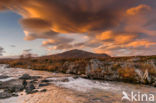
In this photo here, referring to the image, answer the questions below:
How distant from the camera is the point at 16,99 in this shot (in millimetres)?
10375

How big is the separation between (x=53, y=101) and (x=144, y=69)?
69.8 ft

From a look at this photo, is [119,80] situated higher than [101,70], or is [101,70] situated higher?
[101,70]

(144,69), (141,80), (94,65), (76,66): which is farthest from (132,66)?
(76,66)

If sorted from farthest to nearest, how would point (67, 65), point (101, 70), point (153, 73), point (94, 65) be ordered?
point (67, 65), point (94, 65), point (101, 70), point (153, 73)

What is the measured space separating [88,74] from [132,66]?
11.9 m

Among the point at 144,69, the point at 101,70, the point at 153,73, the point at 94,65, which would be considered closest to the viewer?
the point at 153,73

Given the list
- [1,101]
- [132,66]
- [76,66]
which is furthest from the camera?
[76,66]

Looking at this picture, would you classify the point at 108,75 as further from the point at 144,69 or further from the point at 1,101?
the point at 1,101

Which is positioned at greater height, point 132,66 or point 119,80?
point 132,66

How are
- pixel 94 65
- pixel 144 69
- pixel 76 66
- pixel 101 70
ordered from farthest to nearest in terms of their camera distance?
pixel 76 66 < pixel 94 65 < pixel 101 70 < pixel 144 69

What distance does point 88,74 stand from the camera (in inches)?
1037

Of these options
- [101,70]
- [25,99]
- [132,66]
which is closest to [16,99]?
[25,99]

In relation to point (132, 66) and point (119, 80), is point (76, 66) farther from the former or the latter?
point (132, 66)

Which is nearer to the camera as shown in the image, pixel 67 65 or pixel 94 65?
pixel 94 65
